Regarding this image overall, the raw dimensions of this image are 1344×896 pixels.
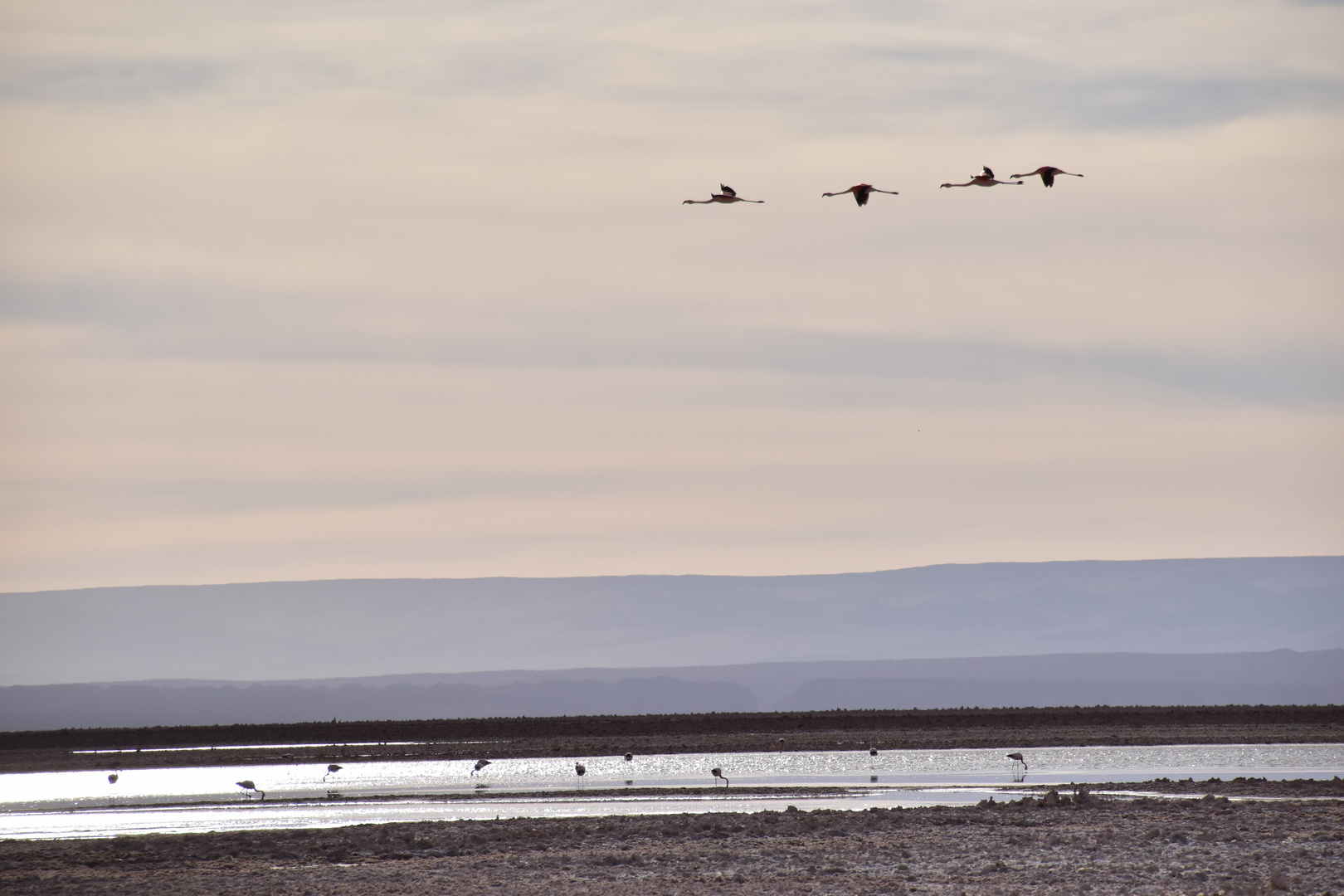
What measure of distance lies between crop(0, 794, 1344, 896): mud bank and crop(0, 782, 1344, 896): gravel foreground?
0.18 ft

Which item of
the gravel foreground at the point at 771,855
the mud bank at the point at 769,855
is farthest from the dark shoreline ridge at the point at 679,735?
the mud bank at the point at 769,855

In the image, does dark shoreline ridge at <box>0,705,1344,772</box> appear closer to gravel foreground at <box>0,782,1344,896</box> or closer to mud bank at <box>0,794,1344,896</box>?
gravel foreground at <box>0,782,1344,896</box>

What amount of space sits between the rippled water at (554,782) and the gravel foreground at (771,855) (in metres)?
4.73

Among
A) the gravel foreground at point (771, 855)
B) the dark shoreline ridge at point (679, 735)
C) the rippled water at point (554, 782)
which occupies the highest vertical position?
the dark shoreline ridge at point (679, 735)

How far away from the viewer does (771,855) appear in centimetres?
3061

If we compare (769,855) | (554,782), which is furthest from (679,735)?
(769,855)

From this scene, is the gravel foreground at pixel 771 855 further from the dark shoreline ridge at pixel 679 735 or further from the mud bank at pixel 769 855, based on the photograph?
the dark shoreline ridge at pixel 679 735

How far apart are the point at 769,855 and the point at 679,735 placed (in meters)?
55.6

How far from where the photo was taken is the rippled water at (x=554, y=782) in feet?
137

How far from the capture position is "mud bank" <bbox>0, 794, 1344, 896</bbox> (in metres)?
27.1

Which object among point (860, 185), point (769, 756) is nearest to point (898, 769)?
point (769, 756)

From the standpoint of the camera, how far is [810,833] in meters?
33.2

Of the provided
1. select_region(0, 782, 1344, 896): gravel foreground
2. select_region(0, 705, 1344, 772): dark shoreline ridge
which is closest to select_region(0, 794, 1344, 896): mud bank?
select_region(0, 782, 1344, 896): gravel foreground

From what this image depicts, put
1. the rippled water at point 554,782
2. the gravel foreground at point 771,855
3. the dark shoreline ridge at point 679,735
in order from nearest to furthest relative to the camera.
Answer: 1. the gravel foreground at point 771,855
2. the rippled water at point 554,782
3. the dark shoreline ridge at point 679,735
